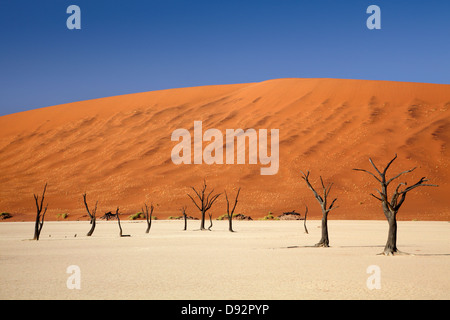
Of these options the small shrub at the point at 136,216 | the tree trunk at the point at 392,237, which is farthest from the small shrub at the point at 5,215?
the tree trunk at the point at 392,237

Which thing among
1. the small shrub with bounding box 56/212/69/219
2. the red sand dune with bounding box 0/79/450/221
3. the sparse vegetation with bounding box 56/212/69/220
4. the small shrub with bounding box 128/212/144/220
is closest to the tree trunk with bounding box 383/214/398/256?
the red sand dune with bounding box 0/79/450/221

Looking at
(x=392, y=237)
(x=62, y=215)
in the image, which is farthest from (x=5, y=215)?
(x=392, y=237)

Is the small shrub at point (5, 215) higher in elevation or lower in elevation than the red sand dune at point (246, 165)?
lower

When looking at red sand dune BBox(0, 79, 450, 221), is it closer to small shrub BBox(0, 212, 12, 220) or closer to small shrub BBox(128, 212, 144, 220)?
small shrub BBox(0, 212, 12, 220)

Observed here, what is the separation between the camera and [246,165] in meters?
59.5

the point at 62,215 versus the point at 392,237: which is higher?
the point at 392,237

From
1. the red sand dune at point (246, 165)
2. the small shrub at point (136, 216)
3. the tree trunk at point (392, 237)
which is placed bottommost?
the small shrub at point (136, 216)

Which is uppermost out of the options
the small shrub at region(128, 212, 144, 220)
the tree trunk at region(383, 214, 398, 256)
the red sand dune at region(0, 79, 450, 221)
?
the red sand dune at region(0, 79, 450, 221)

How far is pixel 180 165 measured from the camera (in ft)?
204

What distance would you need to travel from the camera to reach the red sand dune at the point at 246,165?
5225 cm

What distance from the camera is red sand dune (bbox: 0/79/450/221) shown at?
171 ft

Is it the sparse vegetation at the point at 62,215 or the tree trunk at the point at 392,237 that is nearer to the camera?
the tree trunk at the point at 392,237

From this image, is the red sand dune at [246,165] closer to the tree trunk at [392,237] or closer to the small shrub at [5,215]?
the small shrub at [5,215]

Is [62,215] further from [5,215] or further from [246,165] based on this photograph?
[246,165]
